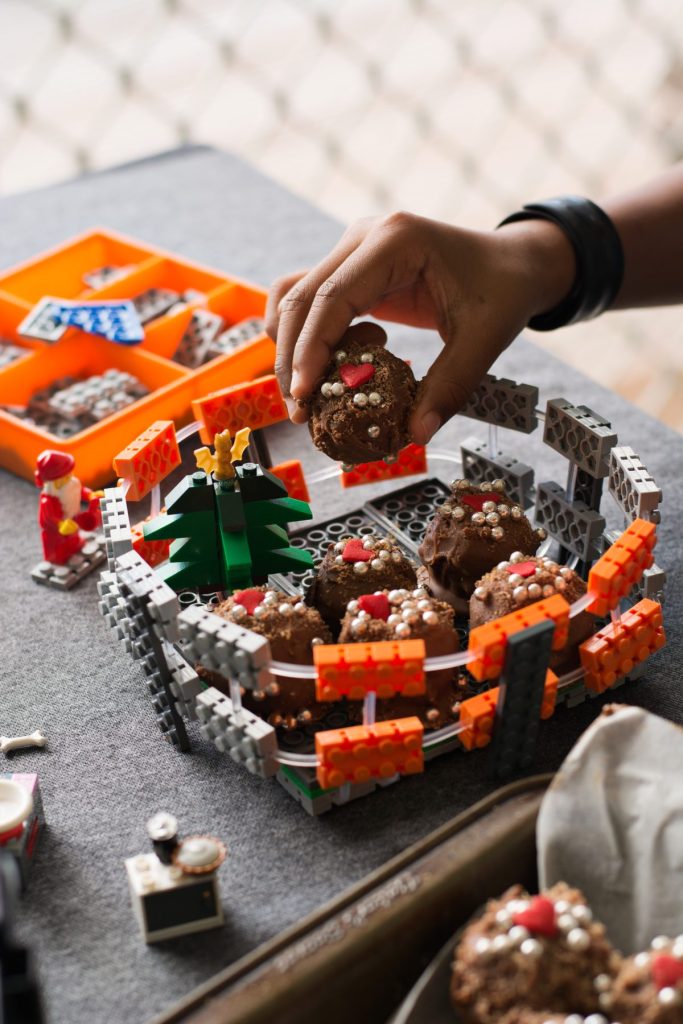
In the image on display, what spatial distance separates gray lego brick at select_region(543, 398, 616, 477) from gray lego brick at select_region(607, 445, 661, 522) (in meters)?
0.01

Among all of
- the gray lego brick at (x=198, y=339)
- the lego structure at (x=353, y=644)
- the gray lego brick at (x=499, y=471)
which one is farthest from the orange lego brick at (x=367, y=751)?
the gray lego brick at (x=198, y=339)

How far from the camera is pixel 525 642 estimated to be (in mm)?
792

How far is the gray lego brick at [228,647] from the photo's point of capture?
0.78 m

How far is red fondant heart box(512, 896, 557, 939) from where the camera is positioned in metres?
0.66

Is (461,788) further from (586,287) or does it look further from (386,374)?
(586,287)

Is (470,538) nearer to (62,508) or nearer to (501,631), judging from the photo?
(501,631)

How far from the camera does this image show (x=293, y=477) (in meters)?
1.11

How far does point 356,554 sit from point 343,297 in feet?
0.76

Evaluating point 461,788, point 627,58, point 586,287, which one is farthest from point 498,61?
point 461,788

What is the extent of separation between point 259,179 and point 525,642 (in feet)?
4.48

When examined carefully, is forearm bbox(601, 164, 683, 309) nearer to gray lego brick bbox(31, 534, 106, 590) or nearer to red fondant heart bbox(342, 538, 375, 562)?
red fondant heart bbox(342, 538, 375, 562)

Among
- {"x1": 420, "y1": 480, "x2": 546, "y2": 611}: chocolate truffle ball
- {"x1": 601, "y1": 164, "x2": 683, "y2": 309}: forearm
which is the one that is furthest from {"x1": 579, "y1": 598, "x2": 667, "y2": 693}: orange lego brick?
{"x1": 601, "y1": 164, "x2": 683, "y2": 309}: forearm

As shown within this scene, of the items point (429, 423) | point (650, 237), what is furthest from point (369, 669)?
point (650, 237)

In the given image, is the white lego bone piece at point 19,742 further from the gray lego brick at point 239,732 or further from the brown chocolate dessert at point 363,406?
the brown chocolate dessert at point 363,406
